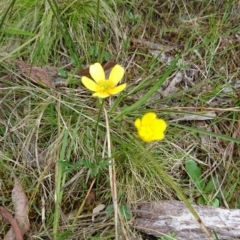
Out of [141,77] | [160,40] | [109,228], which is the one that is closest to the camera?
[109,228]

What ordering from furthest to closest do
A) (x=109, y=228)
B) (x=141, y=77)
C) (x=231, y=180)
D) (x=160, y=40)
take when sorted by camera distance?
(x=160, y=40) < (x=141, y=77) < (x=231, y=180) < (x=109, y=228)

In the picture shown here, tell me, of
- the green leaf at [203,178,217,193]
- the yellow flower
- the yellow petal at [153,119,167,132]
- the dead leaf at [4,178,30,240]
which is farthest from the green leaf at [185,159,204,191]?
the dead leaf at [4,178,30,240]

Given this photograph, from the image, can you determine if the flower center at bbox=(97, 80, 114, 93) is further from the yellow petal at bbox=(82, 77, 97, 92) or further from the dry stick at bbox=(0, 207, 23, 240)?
the dry stick at bbox=(0, 207, 23, 240)

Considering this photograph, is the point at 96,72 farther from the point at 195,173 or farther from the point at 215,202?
the point at 215,202

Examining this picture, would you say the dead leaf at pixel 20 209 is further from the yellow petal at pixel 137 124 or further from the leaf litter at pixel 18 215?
the yellow petal at pixel 137 124

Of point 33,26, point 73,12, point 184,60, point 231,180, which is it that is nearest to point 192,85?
point 184,60

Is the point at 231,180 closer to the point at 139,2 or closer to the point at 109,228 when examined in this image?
the point at 109,228
